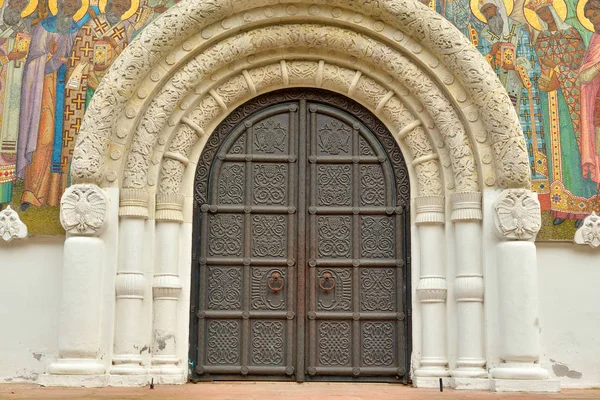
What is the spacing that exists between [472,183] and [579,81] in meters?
1.60

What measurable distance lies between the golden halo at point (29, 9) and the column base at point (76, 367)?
3600mm

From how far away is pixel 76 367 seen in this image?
7.79 m

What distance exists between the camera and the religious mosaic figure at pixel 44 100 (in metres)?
8.34

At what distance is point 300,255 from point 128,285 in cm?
178

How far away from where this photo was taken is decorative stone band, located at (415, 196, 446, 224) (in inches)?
333

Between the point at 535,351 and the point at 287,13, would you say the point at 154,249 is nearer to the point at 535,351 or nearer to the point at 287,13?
the point at 287,13

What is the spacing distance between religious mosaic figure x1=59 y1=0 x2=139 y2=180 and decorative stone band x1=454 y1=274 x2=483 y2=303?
4.12m

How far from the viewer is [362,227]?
8758 mm

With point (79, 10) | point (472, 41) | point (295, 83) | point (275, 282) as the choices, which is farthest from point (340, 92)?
point (79, 10)

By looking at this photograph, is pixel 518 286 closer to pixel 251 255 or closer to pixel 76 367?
pixel 251 255

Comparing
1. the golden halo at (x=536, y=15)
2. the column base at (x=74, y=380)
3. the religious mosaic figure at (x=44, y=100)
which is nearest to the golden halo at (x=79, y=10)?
the religious mosaic figure at (x=44, y=100)

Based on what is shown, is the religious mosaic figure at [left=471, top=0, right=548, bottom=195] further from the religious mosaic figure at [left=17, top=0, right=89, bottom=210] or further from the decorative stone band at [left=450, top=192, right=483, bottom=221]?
the religious mosaic figure at [left=17, top=0, right=89, bottom=210]

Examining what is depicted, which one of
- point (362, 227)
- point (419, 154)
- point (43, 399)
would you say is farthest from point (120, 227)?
point (419, 154)

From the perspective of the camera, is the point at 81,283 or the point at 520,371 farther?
the point at 81,283
